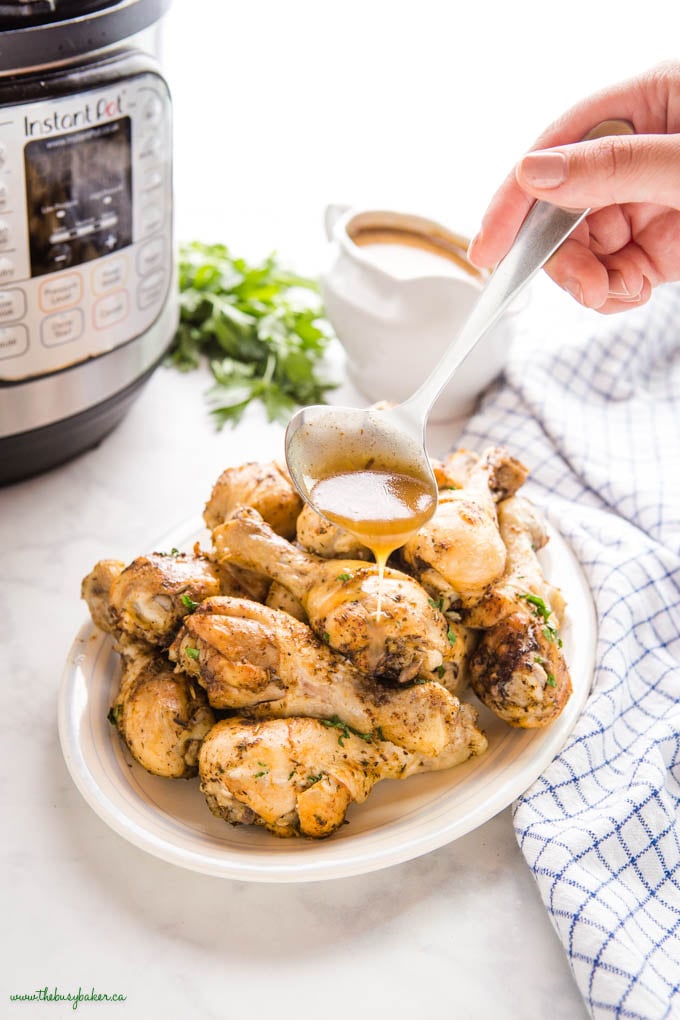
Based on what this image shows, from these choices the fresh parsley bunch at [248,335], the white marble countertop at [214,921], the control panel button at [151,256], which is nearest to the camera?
the white marble countertop at [214,921]

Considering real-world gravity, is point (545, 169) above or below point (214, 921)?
above

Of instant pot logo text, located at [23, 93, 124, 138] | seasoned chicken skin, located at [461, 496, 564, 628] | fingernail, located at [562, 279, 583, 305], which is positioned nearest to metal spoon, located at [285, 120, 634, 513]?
seasoned chicken skin, located at [461, 496, 564, 628]

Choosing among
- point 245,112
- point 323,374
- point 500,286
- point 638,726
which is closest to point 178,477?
point 323,374

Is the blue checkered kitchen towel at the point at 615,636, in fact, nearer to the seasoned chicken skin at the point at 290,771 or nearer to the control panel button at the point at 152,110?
the seasoned chicken skin at the point at 290,771

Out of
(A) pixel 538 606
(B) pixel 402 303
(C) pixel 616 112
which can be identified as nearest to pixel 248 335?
(B) pixel 402 303

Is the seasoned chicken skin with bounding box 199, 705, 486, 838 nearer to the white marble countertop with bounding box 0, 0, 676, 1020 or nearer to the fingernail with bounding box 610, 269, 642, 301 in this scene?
the white marble countertop with bounding box 0, 0, 676, 1020

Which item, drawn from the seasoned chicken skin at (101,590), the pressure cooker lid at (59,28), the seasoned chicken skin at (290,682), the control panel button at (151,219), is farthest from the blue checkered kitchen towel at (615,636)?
the pressure cooker lid at (59,28)

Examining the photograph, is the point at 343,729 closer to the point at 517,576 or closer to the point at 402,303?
the point at 517,576
